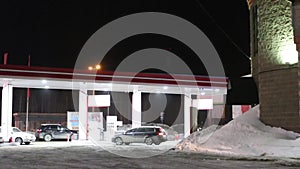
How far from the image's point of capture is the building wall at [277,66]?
791 inches

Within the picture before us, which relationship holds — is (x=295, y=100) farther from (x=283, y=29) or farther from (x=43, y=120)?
(x=43, y=120)

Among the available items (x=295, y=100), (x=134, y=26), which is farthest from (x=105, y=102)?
(x=295, y=100)

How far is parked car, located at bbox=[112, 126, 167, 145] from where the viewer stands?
27594 mm

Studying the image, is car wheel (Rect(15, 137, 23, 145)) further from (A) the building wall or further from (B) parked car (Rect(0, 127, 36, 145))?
(A) the building wall

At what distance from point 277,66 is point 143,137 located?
34.3 feet

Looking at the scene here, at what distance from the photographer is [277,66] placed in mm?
20969

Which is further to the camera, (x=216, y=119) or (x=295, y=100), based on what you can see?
(x=216, y=119)

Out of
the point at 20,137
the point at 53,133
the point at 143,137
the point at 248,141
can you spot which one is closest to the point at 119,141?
the point at 143,137

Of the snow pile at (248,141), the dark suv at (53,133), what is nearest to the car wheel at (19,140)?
the dark suv at (53,133)

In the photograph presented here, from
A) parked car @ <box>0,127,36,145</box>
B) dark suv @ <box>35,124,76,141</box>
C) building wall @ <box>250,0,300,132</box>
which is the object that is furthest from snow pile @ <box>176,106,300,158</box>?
dark suv @ <box>35,124,76,141</box>

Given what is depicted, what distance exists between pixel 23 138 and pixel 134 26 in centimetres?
1527

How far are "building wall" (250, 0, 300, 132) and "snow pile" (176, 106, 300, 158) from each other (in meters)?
0.73

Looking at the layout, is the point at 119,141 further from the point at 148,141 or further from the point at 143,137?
the point at 148,141

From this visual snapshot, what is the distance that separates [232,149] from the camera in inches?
745
